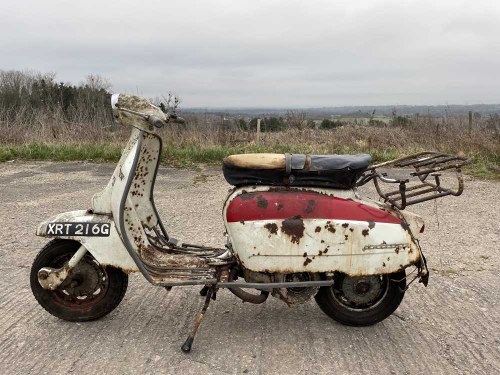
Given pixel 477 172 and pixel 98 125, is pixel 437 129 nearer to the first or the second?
pixel 477 172

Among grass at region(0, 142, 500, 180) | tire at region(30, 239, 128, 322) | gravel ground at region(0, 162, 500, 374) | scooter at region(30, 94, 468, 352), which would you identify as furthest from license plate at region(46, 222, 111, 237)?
grass at region(0, 142, 500, 180)

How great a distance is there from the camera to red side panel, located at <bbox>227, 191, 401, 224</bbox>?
8.89ft

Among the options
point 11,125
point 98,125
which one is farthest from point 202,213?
point 11,125

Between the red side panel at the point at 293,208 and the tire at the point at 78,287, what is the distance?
0.95 metres

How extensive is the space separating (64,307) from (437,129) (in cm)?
1117

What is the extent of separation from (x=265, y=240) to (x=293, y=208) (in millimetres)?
249

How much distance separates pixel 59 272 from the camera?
293 centimetres

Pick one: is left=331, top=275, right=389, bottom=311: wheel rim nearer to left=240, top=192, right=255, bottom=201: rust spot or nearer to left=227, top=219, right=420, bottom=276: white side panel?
left=227, top=219, right=420, bottom=276: white side panel

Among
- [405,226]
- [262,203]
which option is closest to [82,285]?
[262,203]

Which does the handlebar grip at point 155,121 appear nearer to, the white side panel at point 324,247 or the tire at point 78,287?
the white side panel at point 324,247

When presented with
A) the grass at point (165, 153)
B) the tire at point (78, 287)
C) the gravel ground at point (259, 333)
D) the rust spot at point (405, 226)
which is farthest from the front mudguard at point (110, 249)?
the grass at point (165, 153)

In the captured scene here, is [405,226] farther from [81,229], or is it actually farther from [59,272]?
[59,272]

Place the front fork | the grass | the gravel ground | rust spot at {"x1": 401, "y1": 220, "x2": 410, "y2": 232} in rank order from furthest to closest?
the grass, the front fork, rust spot at {"x1": 401, "y1": 220, "x2": 410, "y2": 232}, the gravel ground

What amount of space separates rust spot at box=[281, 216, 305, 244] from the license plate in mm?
1094
